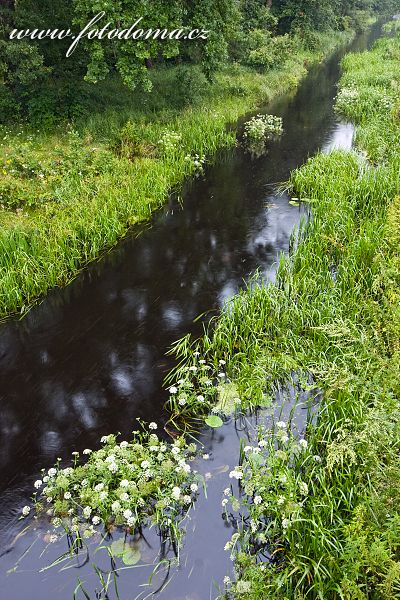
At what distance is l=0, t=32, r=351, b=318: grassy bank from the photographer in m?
9.68

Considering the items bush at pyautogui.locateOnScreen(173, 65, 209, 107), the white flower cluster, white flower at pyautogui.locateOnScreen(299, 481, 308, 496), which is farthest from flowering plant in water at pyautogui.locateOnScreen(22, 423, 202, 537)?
bush at pyautogui.locateOnScreen(173, 65, 209, 107)

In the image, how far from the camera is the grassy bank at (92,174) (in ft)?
31.8

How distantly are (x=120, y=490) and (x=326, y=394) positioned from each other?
265 centimetres

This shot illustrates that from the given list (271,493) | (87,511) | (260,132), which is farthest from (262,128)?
(87,511)

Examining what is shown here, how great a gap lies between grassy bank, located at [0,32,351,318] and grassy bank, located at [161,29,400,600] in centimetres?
393

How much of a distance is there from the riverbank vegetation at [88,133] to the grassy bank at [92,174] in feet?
0.11

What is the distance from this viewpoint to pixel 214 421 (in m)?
6.41

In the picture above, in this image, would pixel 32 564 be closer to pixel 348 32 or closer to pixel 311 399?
pixel 311 399

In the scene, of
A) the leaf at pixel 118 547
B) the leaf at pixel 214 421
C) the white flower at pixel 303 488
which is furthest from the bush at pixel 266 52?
the leaf at pixel 118 547

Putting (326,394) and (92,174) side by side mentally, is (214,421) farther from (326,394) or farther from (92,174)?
(92,174)

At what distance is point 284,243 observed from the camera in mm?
11133

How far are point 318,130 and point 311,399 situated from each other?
1554 centimetres

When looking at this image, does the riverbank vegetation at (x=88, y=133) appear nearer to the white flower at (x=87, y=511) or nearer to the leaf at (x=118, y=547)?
the white flower at (x=87, y=511)

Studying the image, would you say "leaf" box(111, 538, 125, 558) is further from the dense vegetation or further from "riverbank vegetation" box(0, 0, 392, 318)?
the dense vegetation
